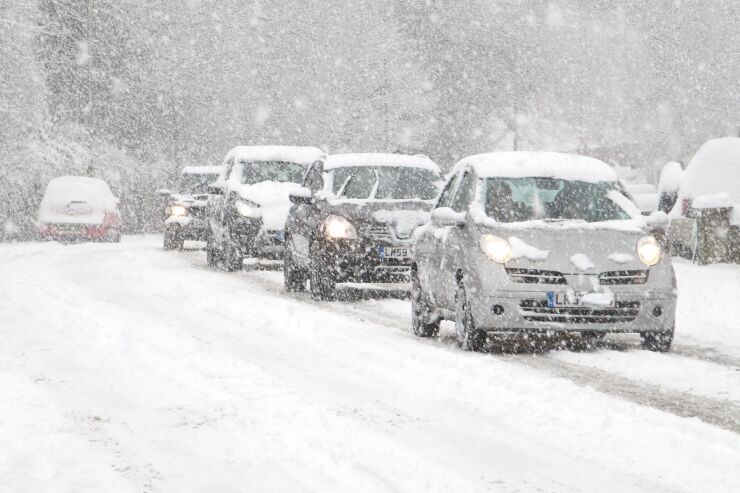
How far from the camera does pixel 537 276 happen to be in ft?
31.0

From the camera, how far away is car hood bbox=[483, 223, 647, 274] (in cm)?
943

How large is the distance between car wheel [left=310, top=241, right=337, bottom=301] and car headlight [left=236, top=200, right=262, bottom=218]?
15.0ft

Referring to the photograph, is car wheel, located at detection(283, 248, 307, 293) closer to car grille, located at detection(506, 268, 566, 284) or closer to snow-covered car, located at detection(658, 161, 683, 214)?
car grille, located at detection(506, 268, 566, 284)

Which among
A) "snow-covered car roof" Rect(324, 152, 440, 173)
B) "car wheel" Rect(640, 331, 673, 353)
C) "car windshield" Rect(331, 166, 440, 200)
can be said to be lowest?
"car wheel" Rect(640, 331, 673, 353)

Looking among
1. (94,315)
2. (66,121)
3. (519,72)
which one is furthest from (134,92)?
(94,315)

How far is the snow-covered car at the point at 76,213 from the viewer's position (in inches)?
1194

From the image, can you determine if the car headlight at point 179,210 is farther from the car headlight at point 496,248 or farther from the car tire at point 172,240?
the car headlight at point 496,248

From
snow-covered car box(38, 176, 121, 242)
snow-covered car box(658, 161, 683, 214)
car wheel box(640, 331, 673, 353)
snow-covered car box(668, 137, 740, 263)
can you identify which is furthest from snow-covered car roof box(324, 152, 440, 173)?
snow-covered car box(38, 176, 121, 242)

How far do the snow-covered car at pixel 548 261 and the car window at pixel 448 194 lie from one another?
1.95ft

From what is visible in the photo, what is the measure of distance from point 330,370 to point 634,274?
106 inches

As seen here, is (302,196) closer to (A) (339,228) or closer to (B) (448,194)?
(A) (339,228)

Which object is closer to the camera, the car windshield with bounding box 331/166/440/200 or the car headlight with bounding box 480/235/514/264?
the car headlight with bounding box 480/235/514/264

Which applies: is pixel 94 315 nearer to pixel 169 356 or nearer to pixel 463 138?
pixel 169 356

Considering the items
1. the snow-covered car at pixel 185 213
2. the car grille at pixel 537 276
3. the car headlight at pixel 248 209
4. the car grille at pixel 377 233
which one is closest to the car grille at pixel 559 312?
the car grille at pixel 537 276
